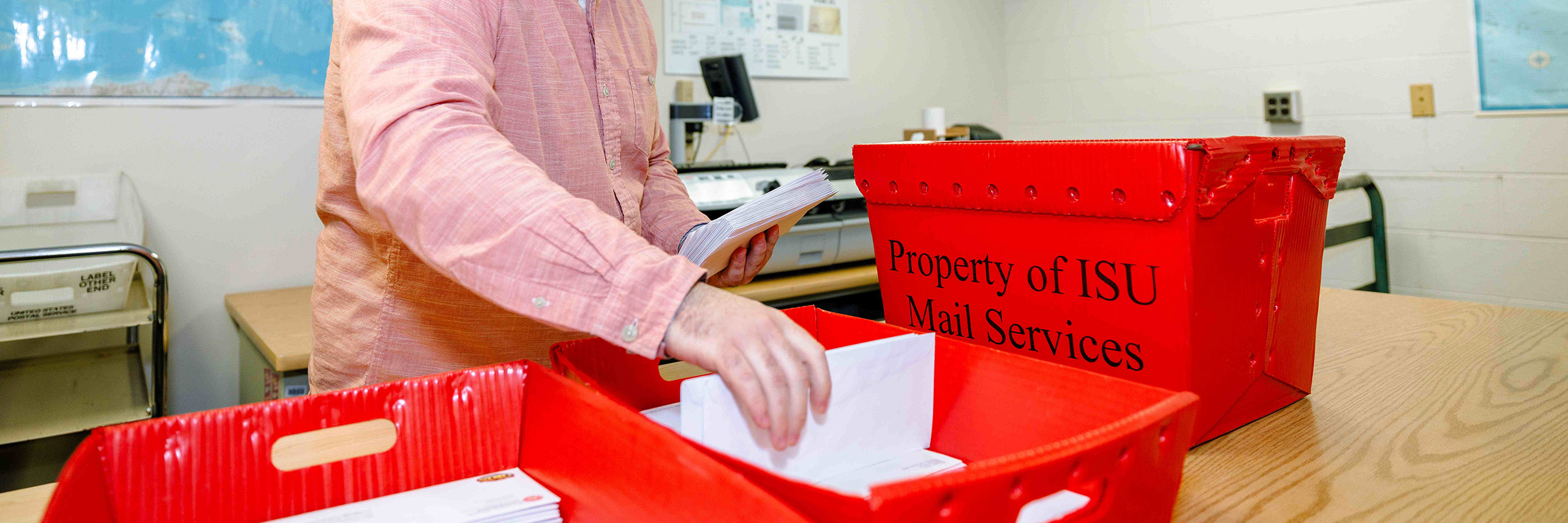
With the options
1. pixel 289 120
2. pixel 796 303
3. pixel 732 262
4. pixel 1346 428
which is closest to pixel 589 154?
pixel 732 262

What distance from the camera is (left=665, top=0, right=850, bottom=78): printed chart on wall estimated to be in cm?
A: 263

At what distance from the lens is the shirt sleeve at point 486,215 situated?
487mm

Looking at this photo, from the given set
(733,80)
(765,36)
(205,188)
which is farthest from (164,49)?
(765,36)

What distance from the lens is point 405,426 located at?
56 centimetres

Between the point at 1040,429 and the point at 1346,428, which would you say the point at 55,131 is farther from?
the point at 1346,428

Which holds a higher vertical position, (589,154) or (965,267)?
(589,154)

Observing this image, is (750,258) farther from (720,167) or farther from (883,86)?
(883,86)

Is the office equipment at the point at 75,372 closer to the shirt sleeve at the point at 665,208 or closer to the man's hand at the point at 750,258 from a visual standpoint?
the shirt sleeve at the point at 665,208

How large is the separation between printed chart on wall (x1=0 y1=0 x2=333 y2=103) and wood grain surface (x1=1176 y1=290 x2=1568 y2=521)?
2066 millimetres

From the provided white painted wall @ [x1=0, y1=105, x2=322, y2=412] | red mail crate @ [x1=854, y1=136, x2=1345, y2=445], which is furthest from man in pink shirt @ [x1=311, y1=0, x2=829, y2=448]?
white painted wall @ [x1=0, y1=105, x2=322, y2=412]

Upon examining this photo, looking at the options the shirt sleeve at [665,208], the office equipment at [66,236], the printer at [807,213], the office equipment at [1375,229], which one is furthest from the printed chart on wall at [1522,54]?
the office equipment at [66,236]

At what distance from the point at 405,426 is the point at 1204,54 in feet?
9.55

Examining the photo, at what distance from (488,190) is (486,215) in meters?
0.01

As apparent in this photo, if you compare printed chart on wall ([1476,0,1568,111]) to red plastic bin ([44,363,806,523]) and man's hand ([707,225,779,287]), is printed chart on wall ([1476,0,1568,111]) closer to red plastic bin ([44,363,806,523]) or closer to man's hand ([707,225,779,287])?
man's hand ([707,225,779,287])
